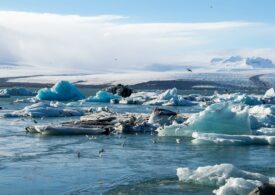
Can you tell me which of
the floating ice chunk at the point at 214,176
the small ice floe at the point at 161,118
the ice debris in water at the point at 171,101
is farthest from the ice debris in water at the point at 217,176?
the ice debris in water at the point at 171,101

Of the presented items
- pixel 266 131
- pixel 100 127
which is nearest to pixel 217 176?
pixel 266 131

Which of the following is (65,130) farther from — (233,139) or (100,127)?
(233,139)

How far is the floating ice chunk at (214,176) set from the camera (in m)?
9.94

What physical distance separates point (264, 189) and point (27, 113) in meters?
17.7

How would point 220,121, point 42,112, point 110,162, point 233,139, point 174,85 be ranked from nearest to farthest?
1. point 110,162
2. point 233,139
3. point 220,121
4. point 42,112
5. point 174,85

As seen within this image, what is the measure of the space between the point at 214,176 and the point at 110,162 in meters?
3.18

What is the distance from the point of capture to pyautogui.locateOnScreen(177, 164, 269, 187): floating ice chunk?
32.6 ft

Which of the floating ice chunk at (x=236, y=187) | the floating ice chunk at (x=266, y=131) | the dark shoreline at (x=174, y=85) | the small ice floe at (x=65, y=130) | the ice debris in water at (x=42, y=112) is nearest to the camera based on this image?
the floating ice chunk at (x=236, y=187)

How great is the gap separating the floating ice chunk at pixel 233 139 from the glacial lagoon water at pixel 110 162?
10.9 inches

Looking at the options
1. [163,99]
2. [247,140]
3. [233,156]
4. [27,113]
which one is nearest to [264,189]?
[233,156]

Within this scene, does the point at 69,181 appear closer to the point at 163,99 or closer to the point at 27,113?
the point at 27,113

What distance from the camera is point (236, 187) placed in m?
8.89

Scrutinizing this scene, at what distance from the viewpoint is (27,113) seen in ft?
80.5

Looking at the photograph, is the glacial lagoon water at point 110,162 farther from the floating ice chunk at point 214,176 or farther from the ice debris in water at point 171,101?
the ice debris in water at point 171,101
